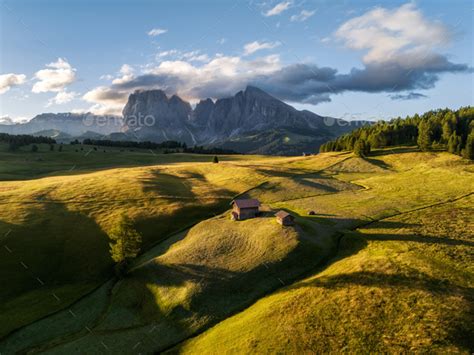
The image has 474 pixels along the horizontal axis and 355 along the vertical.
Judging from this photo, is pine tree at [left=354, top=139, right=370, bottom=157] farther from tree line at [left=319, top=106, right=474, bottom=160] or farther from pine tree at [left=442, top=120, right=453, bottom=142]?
pine tree at [left=442, top=120, right=453, bottom=142]

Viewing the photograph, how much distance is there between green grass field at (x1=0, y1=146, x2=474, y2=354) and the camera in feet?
119

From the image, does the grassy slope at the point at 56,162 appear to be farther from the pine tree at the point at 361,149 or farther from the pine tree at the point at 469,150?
the pine tree at the point at 469,150

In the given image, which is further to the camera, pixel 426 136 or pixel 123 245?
pixel 426 136

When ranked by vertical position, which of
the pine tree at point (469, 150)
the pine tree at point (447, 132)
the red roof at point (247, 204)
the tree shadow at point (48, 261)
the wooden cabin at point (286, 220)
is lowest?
the tree shadow at point (48, 261)

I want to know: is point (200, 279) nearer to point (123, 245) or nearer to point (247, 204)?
point (123, 245)

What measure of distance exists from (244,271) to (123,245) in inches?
1015

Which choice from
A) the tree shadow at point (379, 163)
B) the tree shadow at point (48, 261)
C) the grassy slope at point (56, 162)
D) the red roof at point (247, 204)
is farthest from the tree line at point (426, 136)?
the tree shadow at point (48, 261)

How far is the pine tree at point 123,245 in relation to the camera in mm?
57897

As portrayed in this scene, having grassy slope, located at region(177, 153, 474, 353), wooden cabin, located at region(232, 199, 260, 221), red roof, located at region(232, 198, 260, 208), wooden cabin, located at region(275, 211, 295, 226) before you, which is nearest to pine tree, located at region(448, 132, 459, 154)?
grassy slope, located at region(177, 153, 474, 353)

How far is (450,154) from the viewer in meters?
121

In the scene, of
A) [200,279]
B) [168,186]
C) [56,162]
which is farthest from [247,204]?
[56,162]

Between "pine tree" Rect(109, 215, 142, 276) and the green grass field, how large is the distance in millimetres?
2849

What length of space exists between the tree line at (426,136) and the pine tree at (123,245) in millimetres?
113512

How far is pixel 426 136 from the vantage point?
12975 cm
